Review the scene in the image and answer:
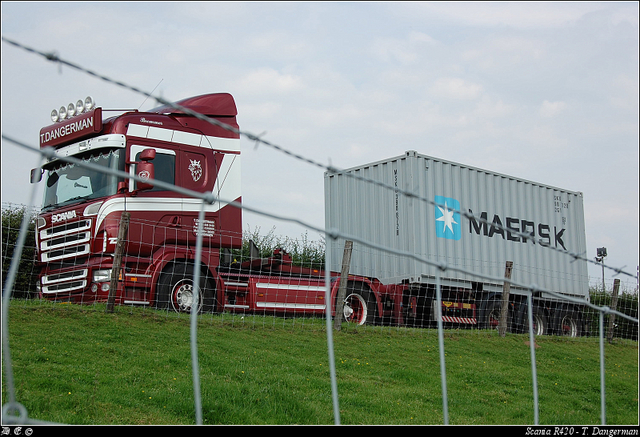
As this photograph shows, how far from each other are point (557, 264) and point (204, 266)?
9414 mm

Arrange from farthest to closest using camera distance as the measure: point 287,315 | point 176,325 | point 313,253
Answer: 1. point 313,253
2. point 287,315
3. point 176,325

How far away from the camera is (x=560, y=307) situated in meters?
16.1

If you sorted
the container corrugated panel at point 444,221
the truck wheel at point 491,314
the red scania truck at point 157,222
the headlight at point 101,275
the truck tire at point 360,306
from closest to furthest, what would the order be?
the headlight at point 101,275 < the red scania truck at point 157,222 < the truck tire at point 360,306 < the container corrugated panel at point 444,221 < the truck wheel at point 491,314

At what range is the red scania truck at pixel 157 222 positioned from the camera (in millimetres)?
10000

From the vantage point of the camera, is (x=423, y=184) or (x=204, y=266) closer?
(x=204, y=266)

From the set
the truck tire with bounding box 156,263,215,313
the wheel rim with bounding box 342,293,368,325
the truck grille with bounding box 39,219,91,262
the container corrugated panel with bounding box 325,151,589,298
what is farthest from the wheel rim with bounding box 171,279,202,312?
the container corrugated panel with bounding box 325,151,589,298

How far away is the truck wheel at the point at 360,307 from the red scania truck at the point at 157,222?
22 mm

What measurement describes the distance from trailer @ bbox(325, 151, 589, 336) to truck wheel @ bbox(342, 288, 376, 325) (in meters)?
0.89

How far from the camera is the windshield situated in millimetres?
10078

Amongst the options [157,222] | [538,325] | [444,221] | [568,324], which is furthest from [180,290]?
[568,324]

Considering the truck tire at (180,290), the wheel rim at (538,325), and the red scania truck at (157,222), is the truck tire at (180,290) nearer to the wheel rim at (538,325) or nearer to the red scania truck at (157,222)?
the red scania truck at (157,222)

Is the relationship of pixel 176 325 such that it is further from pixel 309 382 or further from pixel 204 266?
pixel 309 382

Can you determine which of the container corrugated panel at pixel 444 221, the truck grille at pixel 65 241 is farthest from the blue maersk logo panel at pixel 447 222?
the truck grille at pixel 65 241
